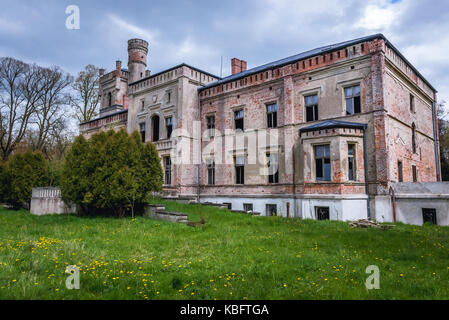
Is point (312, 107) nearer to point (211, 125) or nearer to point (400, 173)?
point (400, 173)

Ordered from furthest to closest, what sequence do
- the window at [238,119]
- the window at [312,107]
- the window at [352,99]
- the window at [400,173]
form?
1. the window at [238,119]
2. the window at [312,107]
3. the window at [400,173]
4. the window at [352,99]

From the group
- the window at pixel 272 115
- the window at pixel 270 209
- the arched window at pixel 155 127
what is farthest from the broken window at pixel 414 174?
the arched window at pixel 155 127

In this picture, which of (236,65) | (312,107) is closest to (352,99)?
(312,107)

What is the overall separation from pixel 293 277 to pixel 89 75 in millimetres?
39251

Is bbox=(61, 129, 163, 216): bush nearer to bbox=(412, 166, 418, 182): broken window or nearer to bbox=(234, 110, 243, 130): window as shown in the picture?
bbox=(234, 110, 243, 130): window

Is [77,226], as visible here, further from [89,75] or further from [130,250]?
[89,75]

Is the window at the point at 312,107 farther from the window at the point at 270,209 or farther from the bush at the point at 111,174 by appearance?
the bush at the point at 111,174

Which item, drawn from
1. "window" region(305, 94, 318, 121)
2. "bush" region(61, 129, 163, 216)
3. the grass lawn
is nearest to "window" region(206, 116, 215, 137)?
"window" region(305, 94, 318, 121)

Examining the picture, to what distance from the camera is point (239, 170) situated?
2048 cm

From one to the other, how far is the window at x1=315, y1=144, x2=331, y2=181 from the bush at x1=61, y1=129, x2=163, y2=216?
8.18 meters

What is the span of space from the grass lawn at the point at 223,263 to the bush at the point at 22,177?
9949mm

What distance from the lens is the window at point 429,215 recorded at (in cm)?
1377

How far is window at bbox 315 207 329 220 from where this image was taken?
15509 millimetres

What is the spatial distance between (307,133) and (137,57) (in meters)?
23.1
